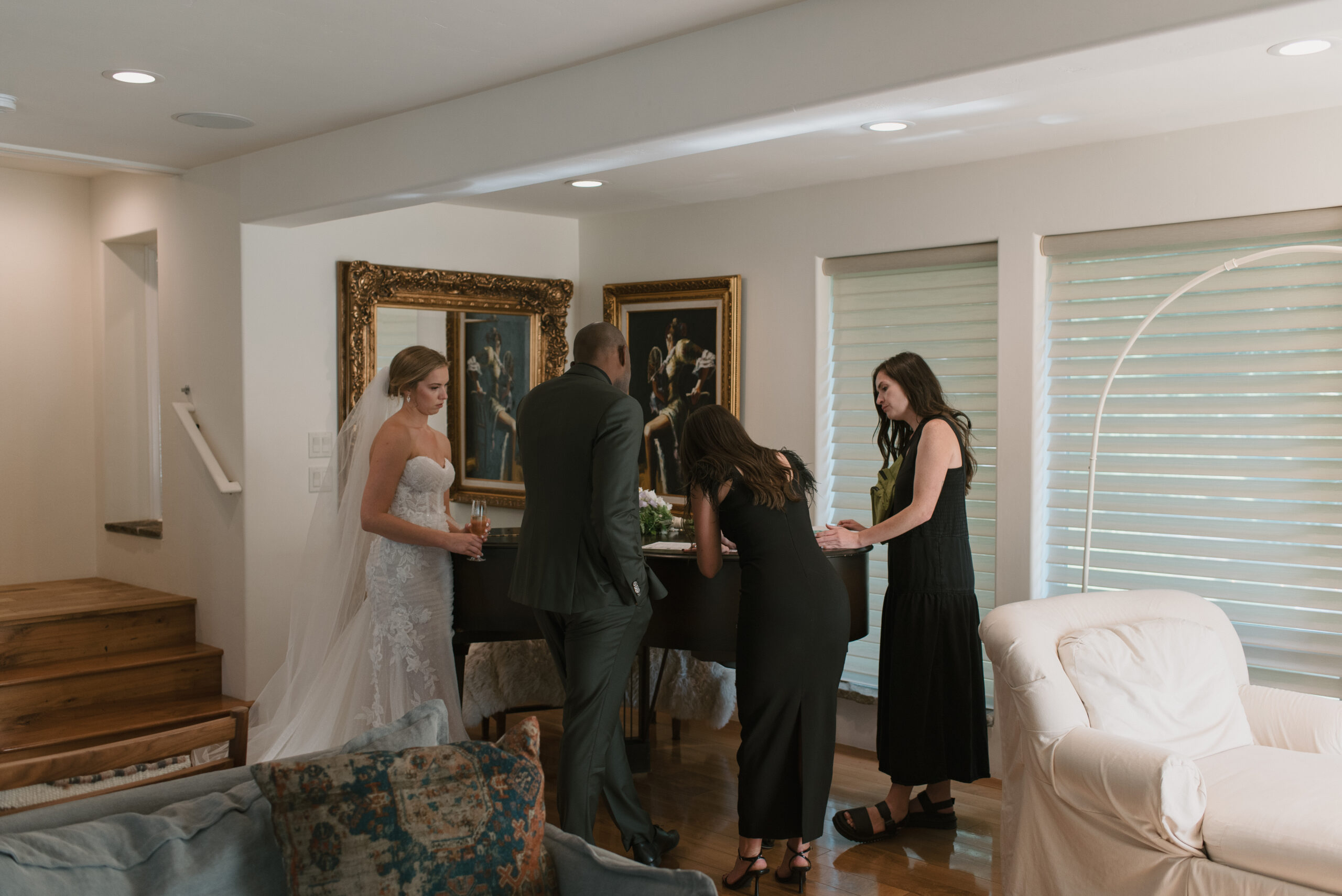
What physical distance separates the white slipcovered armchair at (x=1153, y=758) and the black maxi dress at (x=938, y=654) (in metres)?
0.32

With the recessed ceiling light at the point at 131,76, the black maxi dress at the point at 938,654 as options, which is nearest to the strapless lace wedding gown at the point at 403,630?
the recessed ceiling light at the point at 131,76

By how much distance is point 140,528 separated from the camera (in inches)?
213

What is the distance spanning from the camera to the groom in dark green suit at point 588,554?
9.98 feet

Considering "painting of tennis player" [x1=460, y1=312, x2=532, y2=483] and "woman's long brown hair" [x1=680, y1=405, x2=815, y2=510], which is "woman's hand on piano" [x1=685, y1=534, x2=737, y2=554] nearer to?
"woman's long brown hair" [x1=680, y1=405, x2=815, y2=510]

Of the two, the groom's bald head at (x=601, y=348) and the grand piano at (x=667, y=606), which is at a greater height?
the groom's bald head at (x=601, y=348)

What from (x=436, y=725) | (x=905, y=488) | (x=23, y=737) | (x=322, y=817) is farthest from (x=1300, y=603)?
(x=23, y=737)

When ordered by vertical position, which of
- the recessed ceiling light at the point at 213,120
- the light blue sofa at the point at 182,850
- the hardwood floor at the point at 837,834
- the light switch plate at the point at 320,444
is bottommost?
the hardwood floor at the point at 837,834

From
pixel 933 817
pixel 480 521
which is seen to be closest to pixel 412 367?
pixel 480 521

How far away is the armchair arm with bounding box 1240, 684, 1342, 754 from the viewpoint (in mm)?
3053

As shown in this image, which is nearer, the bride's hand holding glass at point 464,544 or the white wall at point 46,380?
the bride's hand holding glass at point 464,544

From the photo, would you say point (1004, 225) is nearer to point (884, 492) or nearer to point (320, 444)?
point (884, 492)

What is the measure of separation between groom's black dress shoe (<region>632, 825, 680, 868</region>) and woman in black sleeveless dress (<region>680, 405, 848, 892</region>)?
34cm

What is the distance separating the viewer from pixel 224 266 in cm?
472

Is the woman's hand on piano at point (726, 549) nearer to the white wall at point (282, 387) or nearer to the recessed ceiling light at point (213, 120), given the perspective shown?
the white wall at point (282, 387)
